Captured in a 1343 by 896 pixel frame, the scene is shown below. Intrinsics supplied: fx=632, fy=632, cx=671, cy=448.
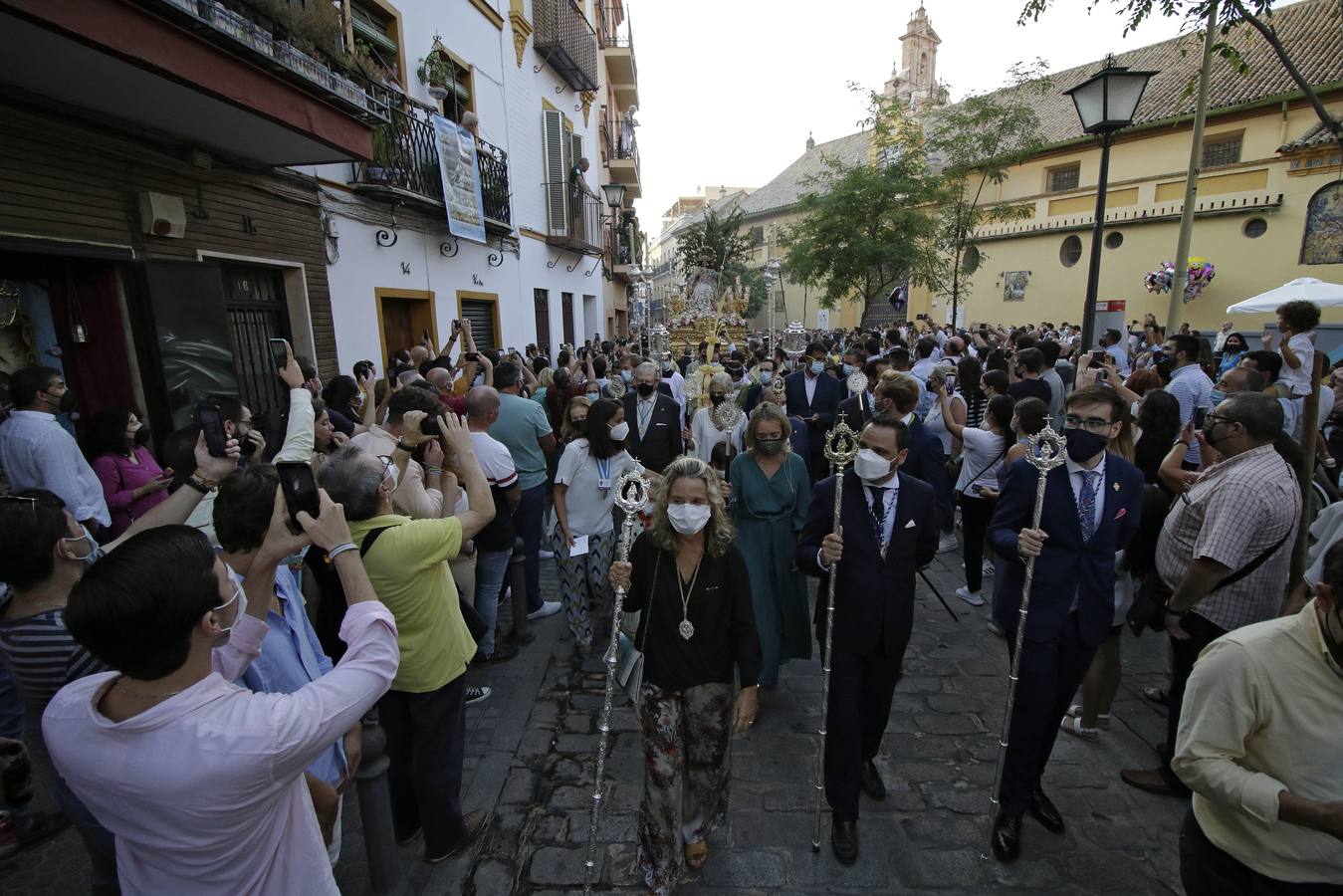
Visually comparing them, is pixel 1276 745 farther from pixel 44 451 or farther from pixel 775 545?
pixel 44 451

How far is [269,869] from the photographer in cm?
164

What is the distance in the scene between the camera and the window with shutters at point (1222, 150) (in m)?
21.2

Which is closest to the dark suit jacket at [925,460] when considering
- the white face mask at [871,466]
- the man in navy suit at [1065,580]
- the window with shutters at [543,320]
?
the man in navy suit at [1065,580]

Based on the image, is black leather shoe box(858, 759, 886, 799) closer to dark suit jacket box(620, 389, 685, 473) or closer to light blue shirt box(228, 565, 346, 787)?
light blue shirt box(228, 565, 346, 787)

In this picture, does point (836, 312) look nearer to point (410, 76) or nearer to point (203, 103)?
point (410, 76)

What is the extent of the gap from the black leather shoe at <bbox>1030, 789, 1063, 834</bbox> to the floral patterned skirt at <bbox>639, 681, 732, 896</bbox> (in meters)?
1.66

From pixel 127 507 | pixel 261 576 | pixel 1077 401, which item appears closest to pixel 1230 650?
pixel 1077 401

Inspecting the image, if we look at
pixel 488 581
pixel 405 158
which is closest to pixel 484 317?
pixel 405 158

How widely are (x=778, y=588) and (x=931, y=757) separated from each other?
4.33ft

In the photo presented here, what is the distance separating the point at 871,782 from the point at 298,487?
3.21 metres

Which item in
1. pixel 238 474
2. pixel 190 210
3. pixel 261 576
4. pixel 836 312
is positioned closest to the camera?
pixel 261 576

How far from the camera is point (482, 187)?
37.9 ft

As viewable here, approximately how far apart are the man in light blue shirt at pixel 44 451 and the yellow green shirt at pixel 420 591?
2586 mm

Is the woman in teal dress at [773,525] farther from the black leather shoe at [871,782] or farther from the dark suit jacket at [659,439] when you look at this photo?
the dark suit jacket at [659,439]
